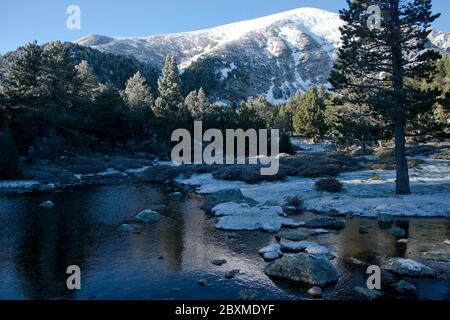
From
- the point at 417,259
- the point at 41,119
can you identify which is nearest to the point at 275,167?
the point at 417,259

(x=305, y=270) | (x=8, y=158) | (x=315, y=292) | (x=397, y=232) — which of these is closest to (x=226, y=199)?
(x=397, y=232)

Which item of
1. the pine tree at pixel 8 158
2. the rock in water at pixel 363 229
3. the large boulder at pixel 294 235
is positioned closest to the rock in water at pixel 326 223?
the rock in water at pixel 363 229

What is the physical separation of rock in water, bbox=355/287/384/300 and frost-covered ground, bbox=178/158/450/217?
37.9 feet

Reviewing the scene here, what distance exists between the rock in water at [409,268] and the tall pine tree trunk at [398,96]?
13.1 metres

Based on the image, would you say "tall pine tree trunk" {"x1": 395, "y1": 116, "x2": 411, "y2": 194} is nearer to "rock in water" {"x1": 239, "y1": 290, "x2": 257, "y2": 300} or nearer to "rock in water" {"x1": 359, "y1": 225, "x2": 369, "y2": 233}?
"rock in water" {"x1": 359, "y1": 225, "x2": 369, "y2": 233}

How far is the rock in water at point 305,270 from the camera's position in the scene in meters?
13.6

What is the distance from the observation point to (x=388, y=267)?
48.7 feet

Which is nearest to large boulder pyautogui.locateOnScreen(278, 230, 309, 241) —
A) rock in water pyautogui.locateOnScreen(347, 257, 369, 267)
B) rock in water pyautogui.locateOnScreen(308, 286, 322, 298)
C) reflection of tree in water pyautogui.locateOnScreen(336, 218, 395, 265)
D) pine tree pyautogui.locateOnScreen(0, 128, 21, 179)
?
reflection of tree in water pyautogui.locateOnScreen(336, 218, 395, 265)

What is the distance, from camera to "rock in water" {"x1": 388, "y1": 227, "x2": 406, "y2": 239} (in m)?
19.2

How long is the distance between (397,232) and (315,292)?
8.80 m

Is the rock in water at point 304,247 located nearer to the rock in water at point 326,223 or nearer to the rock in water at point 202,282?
the rock in water at point 326,223

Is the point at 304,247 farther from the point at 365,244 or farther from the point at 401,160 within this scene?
the point at 401,160

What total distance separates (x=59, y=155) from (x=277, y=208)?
45.9 m

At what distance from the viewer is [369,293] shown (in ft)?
41.1
